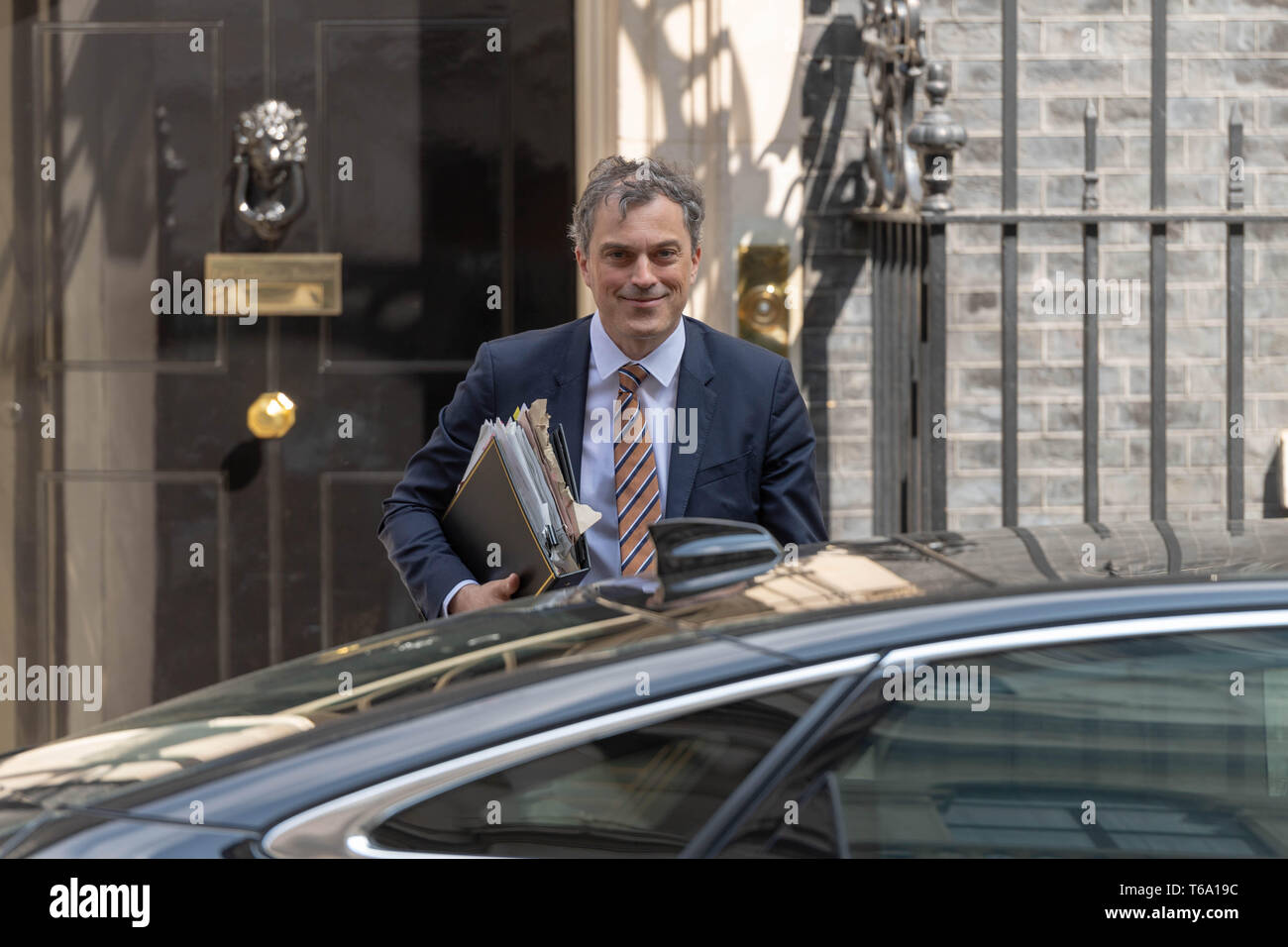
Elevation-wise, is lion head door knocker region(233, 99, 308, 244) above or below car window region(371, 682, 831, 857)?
above

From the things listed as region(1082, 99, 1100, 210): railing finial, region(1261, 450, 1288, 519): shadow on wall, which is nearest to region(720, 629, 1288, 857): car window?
region(1082, 99, 1100, 210): railing finial

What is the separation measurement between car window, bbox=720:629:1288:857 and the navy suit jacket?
1.18m

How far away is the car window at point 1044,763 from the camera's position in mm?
1600

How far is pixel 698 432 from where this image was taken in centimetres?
283

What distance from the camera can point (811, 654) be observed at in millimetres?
1645

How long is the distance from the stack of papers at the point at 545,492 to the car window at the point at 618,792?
924 millimetres

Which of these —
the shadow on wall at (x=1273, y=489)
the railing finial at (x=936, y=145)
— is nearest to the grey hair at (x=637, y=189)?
the railing finial at (x=936, y=145)

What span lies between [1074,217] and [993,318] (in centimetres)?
82

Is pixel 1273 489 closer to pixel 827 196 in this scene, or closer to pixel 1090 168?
pixel 1090 168

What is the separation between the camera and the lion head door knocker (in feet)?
15.5

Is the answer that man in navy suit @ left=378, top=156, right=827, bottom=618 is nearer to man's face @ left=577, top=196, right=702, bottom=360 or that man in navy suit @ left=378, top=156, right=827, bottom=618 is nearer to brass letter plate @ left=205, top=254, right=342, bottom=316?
man's face @ left=577, top=196, right=702, bottom=360

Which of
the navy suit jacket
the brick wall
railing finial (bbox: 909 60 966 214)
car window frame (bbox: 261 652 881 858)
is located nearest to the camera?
car window frame (bbox: 261 652 881 858)

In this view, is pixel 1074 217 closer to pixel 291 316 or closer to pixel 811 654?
pixel 291 316

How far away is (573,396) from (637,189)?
0.41m
